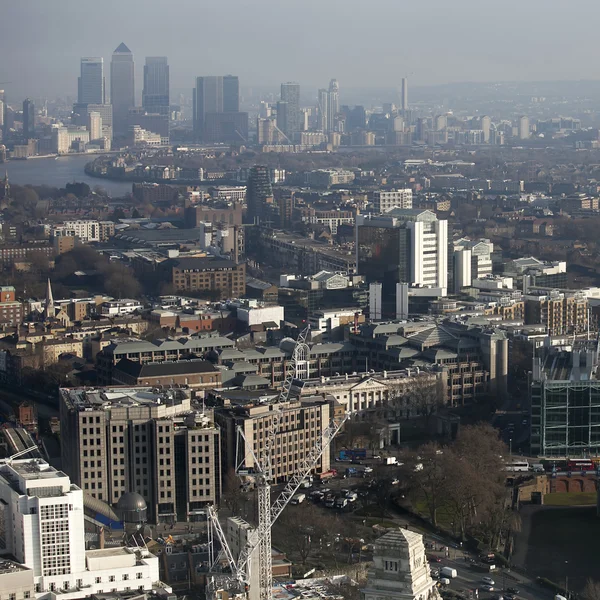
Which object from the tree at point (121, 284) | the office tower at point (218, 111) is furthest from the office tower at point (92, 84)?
the tree at point (121, 284)

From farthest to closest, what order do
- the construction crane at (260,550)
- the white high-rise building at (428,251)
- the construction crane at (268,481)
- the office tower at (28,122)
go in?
the office tower at (28,122)
the white high-rise building at (428,251)
the construction crane at (268,481)
the construction crane at (260,550)

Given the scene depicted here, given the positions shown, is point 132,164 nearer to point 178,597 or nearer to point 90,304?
point 90,304

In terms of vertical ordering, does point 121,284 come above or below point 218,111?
below

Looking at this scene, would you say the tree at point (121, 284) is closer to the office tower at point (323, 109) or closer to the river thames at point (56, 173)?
the river thames at point (56, 173)

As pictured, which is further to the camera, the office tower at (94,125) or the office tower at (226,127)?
the office tower at (226,127)

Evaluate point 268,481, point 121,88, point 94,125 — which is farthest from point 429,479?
point 121,88

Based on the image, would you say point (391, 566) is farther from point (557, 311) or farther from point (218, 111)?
point (218, 111)
